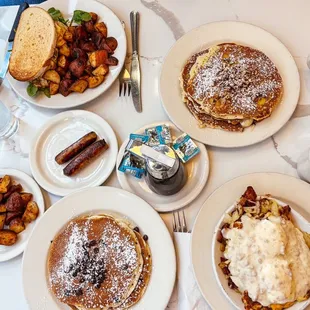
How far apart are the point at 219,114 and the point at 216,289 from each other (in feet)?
2.08

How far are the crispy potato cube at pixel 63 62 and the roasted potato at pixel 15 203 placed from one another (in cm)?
57

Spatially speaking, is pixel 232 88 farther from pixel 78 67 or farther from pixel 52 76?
pixel 52 76

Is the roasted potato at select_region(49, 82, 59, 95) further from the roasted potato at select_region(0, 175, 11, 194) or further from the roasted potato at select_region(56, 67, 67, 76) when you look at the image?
the roasted potato at select_region(0, 175, 11, 194)

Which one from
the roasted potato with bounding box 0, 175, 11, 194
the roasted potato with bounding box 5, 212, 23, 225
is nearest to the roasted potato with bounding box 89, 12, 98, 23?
the roasted potato with bounding box 0, 175, 11, 194

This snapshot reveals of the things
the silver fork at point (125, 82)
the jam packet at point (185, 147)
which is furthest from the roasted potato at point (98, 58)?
the jam packet at point (185, 147)

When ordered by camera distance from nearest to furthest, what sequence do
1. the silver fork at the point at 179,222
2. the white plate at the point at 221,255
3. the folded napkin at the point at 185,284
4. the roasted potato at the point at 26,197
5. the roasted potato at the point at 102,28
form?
the white plate at the point at 221,255 → the folded napkin at the point at 185,284 → the silver fork at the point at 179,222 → the roasted potato at the point at 26,197 → the roasted potato at the point at 102,28

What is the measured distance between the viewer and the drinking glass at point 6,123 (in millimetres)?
1948

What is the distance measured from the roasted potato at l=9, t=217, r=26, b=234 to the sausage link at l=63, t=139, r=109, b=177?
0.82 ft

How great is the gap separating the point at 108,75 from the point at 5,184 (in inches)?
24.0

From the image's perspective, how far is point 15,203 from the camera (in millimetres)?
1766

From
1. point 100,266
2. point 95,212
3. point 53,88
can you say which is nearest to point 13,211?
point 95,212

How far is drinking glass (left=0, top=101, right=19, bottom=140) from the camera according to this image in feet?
6.39

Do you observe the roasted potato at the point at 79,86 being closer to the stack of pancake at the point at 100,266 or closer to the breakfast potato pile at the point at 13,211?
the breakfast potato pile at the point at 13,211

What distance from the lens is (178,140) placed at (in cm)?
177
